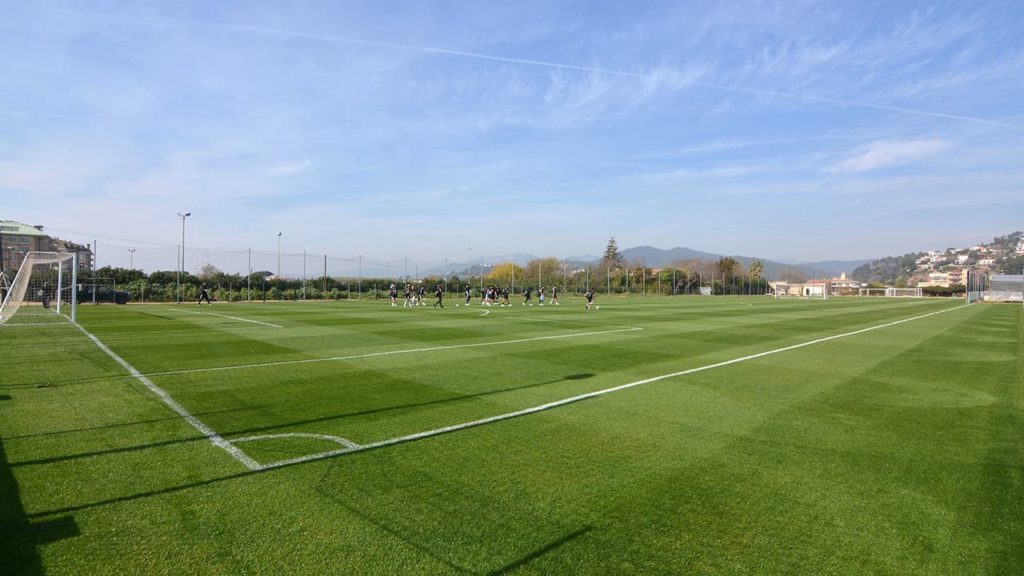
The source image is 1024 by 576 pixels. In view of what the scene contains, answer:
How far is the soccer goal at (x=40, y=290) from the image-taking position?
2011cm


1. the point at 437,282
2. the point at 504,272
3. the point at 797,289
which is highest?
the point at 504,272

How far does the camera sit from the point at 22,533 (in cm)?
382

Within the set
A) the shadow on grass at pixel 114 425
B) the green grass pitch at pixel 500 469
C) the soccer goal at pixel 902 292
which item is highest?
the soccer goal at pixel 902 292

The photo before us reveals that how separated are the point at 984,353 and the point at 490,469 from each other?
62.2 ft

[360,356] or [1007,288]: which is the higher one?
[1007,288]

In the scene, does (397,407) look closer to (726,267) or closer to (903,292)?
(726,267)

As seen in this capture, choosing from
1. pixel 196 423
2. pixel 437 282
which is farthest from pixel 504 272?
pixel 196 423

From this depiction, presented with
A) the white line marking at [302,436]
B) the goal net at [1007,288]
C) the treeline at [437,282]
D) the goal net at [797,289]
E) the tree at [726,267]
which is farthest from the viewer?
the tree at [726,267]

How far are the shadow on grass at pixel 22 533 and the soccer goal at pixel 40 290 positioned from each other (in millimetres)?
19961

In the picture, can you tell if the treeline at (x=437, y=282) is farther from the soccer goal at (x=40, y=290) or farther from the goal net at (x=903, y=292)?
the goal net at (x=903, y=292)

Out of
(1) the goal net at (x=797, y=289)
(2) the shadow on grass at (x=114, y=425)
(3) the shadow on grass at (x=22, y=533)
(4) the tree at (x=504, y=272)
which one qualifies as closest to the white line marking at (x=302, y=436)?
(2) the shadow on grass at (x=114, y=425)

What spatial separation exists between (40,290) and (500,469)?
35.0 m

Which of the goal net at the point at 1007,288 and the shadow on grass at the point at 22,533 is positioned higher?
the goal net at the point at 1007,288

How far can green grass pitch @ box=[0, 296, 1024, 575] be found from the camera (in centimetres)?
375
